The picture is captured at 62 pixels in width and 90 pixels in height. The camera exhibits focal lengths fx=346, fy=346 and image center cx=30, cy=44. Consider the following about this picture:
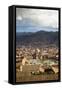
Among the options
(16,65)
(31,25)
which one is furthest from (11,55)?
(31,25)

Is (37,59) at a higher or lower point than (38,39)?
lower

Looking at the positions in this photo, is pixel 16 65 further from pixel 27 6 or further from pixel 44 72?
pixel 27 6

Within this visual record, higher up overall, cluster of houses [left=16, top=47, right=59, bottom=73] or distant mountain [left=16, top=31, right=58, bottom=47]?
distant mountain [left=16, top=31, right=58, bottom=47]

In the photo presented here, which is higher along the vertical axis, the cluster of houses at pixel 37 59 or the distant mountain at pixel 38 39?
the distant mountain at pixel 38 39
